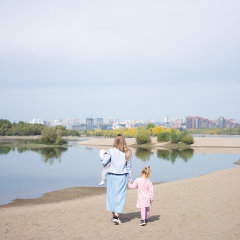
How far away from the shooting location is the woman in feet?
28.8

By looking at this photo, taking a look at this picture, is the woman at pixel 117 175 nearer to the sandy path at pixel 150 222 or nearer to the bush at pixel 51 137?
the sandy path at pixel 150 222

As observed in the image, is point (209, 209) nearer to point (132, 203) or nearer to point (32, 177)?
point (132, 203)

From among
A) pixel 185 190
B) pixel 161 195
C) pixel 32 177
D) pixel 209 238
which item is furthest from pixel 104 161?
pixel 32 177

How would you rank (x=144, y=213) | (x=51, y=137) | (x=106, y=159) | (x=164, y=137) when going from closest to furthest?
(x=144, y=213) < (x=106, y=159) < (x=51, y=137) < (x=164, y=137)

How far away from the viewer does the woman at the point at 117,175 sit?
8.78 metres

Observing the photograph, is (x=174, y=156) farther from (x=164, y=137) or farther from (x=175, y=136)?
(x=164, y=137)

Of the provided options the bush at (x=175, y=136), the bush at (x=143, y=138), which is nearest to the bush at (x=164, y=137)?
the bush at (x=175, y=136)

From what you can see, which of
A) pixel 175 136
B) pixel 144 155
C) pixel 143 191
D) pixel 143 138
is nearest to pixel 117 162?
pixel 143 191

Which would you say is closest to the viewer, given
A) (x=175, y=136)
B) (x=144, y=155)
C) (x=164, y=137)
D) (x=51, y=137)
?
(x=144, y=155)

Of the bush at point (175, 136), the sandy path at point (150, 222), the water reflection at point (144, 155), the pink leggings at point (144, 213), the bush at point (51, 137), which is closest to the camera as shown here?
the sandy path at point (150, 222)

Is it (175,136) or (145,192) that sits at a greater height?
(175,136)

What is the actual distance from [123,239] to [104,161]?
187 centimetres

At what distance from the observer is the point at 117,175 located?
29.0ft

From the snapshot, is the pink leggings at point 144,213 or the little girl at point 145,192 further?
the little girl at point 145,192
